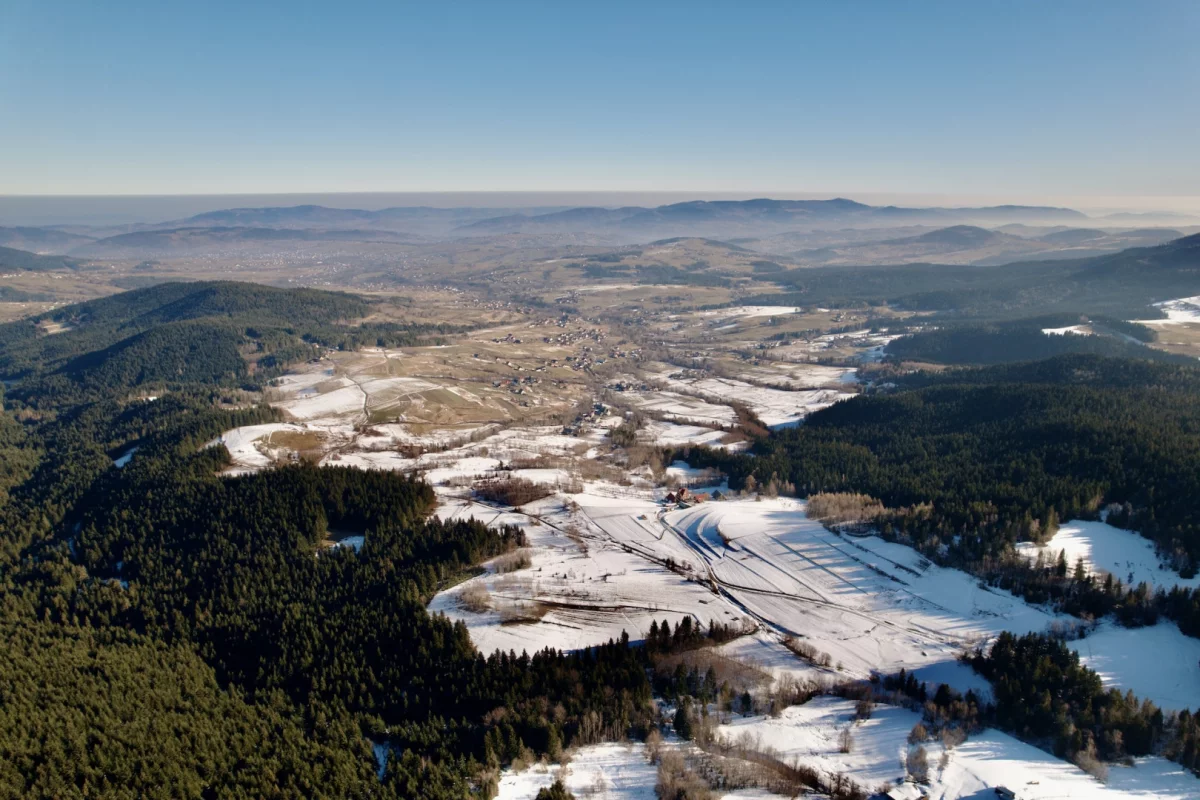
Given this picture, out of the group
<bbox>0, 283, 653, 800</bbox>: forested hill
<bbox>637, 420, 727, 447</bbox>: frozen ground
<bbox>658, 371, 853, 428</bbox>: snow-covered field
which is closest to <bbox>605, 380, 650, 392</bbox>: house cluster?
<bbox>658, 371, 853, 428</bbox>: snow-covered field

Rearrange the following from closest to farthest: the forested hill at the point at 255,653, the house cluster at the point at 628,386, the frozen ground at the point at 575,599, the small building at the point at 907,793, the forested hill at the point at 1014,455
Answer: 1. the small building at the point at 907,793
2. the forested hill at the point at 255,653
3. the frozen ground at the point at 575,599
4. the forested hill at the point at 1014,455
5. the house cluster at the point at 628,386

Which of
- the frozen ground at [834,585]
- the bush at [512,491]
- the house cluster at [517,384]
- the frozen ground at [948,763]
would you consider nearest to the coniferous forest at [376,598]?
the frozen ground at [948,763]

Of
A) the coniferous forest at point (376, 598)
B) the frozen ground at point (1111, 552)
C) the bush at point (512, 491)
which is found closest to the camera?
the coniferous forest at point (376, 598)

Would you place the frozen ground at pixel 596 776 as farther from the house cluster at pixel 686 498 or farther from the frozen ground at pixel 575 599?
the house cluster at pixel 686 498

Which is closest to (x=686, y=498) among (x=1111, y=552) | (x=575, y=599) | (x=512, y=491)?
(x=512, y=491)

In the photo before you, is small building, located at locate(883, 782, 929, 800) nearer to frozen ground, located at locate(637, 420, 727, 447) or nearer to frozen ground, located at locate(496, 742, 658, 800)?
frozen ground, located at locate(496, 742, 658, 800)

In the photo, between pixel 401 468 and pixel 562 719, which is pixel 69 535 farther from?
pixel 562 719
